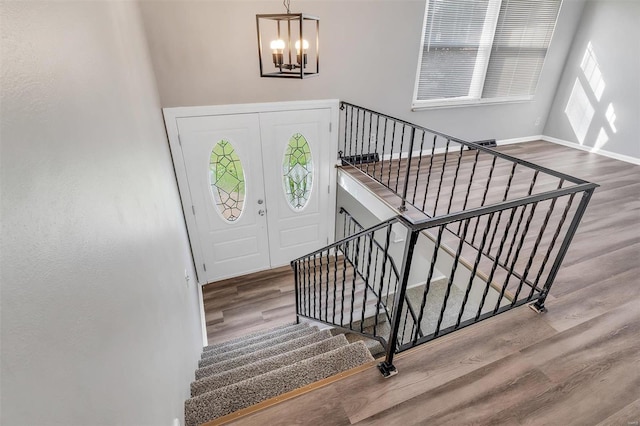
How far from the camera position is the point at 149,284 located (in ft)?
5.70

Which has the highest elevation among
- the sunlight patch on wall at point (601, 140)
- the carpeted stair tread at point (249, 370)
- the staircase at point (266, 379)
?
the sunlight patch on wall at point (601, 140)

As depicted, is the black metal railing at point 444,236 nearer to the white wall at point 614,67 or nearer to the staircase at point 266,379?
the staircase at point 266,379

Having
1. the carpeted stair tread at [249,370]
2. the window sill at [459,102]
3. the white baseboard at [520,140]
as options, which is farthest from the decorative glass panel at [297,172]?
the white baseboard at [520,140]

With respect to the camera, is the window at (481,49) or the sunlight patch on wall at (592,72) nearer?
the window at (481,49)

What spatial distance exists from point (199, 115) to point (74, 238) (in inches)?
129

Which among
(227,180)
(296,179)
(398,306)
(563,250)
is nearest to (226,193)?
(227,180)

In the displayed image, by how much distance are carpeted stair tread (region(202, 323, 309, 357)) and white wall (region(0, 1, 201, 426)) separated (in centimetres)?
171

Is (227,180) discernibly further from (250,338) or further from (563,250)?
(563,250)

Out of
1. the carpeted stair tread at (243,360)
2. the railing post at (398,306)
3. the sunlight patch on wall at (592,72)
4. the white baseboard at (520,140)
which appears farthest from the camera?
the white baseboard at (520,140)

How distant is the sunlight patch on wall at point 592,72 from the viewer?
499 cm

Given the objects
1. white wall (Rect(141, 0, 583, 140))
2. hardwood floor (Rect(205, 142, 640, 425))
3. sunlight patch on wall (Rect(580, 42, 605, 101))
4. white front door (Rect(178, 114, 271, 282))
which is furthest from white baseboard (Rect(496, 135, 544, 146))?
white front door (Rect(178, 114, 271, 282))

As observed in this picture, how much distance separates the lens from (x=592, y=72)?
5.07 metres

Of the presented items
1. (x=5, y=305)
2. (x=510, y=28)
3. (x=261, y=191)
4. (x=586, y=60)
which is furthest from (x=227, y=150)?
(x=586, y=60)

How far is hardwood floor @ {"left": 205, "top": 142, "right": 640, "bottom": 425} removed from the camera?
1.57 meters
